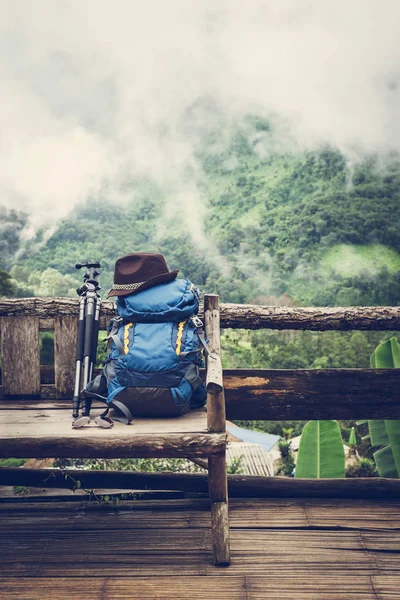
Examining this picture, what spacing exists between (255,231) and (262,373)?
163ft

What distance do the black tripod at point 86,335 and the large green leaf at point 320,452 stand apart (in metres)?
1.60

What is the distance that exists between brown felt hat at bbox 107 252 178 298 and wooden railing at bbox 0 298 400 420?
40cm

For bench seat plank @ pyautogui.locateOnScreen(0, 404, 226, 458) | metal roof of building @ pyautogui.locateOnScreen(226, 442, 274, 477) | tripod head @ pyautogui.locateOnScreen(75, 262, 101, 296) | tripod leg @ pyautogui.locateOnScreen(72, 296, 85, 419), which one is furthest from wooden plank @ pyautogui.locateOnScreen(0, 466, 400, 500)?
metal roof of building @ pyautogui.locateOnScreen(226, 442, 274, 477)

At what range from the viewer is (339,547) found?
251 centimetres

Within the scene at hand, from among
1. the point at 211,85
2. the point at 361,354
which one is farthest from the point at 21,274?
the point at 211,85

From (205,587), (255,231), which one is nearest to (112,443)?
(205,587)

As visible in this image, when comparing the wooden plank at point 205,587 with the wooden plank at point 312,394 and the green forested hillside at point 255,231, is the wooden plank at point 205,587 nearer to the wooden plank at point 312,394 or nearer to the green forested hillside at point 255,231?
the wooden plank at point 312,394

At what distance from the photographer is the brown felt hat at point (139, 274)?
262cm

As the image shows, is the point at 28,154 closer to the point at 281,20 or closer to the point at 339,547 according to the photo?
the point at 281,20

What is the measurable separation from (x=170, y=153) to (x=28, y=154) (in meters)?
15.4

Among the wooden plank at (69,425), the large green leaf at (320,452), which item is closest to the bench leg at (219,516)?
the wooden plank at (69,425)

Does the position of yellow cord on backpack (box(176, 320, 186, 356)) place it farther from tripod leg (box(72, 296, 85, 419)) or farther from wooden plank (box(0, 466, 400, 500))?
wooden plank (box(0, 466, 400, 500))

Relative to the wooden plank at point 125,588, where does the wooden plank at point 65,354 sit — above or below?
above

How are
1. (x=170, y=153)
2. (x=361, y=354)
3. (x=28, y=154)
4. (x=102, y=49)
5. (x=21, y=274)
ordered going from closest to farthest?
(x=361, y=354) → (x=21, y=274) → (x=28, y=154) → (x=102, y=49) → (x=170, y=153)
